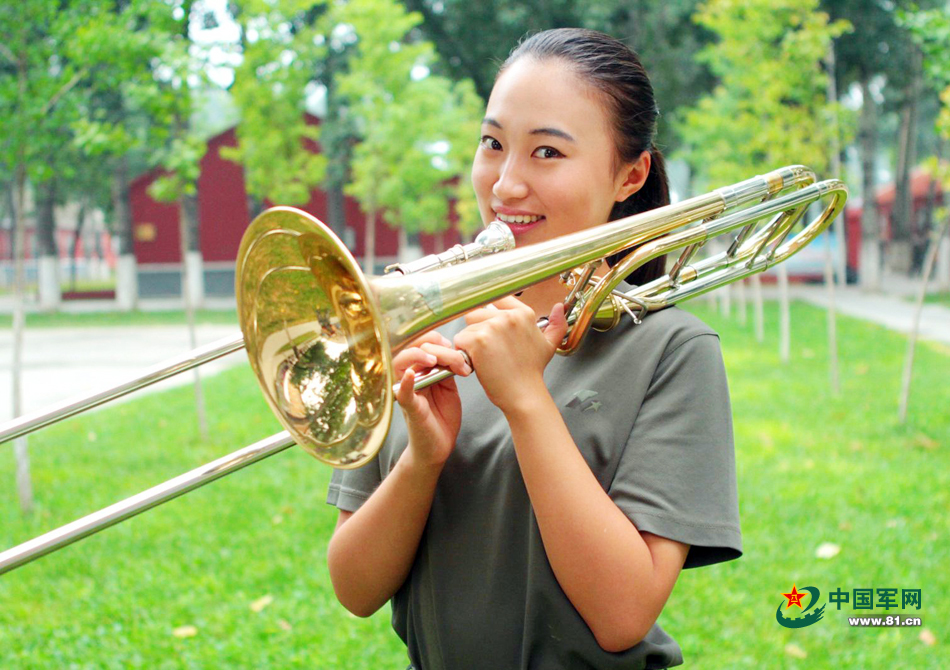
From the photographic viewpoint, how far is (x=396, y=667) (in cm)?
339

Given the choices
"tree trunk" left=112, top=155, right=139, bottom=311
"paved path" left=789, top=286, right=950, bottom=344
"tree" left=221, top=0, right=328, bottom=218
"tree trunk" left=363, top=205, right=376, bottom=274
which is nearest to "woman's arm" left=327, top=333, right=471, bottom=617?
"tree" left=221, top=0, right=328, bottom=218

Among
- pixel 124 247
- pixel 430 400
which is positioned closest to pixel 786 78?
pixel 430 400

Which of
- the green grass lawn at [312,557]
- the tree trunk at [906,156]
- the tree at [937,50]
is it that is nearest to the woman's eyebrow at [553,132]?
the green grass lawn at [312,557]

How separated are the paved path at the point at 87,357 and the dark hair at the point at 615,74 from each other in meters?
6.55

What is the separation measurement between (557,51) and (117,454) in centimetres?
591

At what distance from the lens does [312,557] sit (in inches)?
174

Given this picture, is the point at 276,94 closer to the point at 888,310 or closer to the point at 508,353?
the point at 888,310

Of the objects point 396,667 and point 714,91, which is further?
point 714,91

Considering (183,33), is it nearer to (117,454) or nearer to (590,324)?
(117,454)

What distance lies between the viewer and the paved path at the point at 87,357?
9569mm

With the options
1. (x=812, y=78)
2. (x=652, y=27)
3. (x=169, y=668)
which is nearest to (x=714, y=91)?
(x=652, y=27)

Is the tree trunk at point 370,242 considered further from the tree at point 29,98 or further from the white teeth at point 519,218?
the white teeth at point 519,218

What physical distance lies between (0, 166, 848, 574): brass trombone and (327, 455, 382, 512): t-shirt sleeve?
18 cm

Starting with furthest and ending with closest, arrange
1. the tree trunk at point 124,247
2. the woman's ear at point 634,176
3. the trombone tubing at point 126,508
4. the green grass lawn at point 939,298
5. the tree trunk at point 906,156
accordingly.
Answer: the tree trunk at point 124,247
the tree trunk at point 906,156
the green grass lawn at point 939,298
the woman's ear at point 634,176
the trombone tubing at point 126,508
